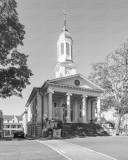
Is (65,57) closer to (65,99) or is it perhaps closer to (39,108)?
(65,99)

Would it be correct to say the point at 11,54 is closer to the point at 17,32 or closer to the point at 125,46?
the point at 17,32

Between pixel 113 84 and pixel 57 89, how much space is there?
10725 mm

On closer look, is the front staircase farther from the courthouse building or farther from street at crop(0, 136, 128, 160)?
street at crop(0, 136, 128, 160)

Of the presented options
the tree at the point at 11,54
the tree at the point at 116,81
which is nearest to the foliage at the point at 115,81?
the tree at the point at 116,81

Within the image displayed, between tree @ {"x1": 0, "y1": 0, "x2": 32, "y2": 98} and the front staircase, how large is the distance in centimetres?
963

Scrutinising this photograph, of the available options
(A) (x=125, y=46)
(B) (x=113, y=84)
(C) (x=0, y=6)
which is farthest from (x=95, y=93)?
(C) (x=0, y=6)

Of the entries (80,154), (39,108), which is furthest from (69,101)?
(80,154)

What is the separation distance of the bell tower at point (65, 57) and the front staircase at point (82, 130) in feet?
44.1

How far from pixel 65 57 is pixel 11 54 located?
2104 centimetres

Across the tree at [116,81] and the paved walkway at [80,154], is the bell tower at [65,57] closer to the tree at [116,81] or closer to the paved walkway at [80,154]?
the tree at [116,81]

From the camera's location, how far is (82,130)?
29.2 m

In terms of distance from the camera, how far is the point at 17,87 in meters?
20.9

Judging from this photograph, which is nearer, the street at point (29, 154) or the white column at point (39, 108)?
the street at point (29, 154)

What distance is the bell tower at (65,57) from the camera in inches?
1610
